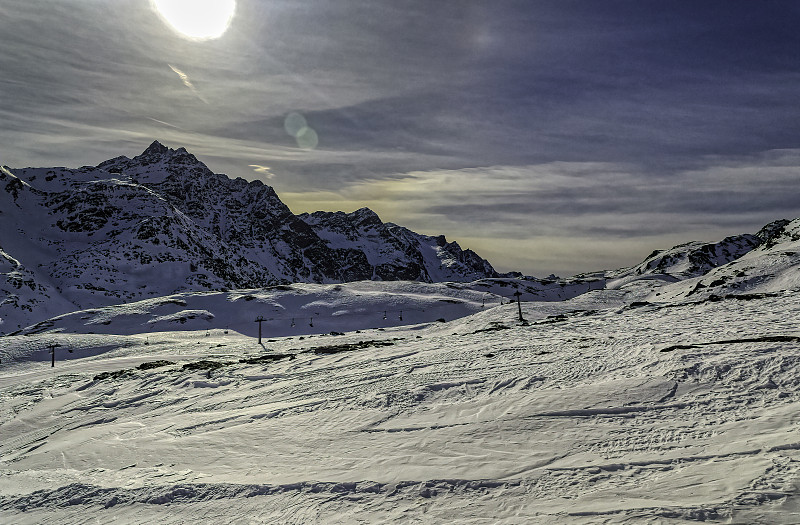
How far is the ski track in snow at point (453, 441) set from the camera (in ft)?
17.5

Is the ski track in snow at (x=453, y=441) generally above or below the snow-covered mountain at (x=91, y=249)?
below

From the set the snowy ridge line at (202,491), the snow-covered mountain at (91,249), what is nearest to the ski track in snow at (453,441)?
the snowy ridge line at (202,491)

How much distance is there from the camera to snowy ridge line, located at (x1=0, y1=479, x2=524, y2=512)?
5.99 metres

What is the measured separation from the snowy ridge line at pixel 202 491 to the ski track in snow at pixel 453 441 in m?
0.03

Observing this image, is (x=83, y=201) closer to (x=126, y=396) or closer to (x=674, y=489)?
(x=126, y=396)

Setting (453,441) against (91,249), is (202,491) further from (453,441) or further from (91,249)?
(91,249)

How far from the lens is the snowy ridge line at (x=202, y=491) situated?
5.99 meters

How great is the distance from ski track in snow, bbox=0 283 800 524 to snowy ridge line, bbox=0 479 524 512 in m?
0.03

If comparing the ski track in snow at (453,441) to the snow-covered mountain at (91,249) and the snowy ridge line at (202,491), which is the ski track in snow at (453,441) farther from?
the snow-covered mountain at (91,249)

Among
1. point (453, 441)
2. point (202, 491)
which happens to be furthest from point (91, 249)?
point (453, 441)

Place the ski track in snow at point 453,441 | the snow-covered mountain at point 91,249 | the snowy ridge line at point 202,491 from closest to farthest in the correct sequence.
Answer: the ski track in snow at point 453,441 < the snowy ridge line at point 202,491 < the snow-covered mountain at point 91,249

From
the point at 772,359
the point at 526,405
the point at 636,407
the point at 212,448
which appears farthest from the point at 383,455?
the point at 772,359

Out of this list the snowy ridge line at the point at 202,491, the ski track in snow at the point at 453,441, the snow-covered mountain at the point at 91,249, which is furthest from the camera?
the snow-covered mountain at the point at 91,249

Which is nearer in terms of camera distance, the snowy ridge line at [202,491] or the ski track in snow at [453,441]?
the ski track in snow at [453,441]
